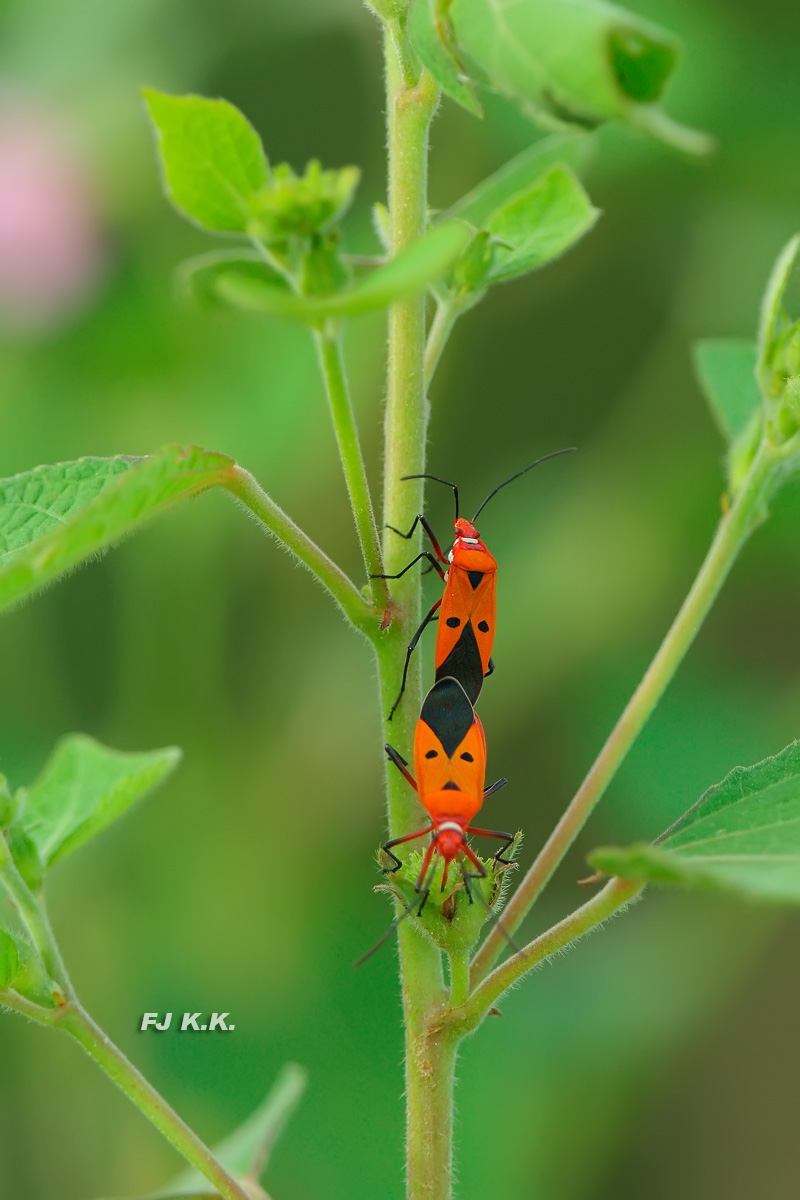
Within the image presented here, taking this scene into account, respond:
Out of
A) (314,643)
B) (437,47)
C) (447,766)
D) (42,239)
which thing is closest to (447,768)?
(447,766)

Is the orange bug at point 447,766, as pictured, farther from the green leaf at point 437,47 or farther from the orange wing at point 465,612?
the green leaf at point 437,47

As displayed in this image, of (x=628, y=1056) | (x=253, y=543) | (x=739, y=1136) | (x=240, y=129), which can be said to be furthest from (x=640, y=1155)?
(x=240, y=129)

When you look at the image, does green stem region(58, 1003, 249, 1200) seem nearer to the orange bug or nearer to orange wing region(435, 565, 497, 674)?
the orange bug

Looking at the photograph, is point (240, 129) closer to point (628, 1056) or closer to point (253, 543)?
point (253, 543)

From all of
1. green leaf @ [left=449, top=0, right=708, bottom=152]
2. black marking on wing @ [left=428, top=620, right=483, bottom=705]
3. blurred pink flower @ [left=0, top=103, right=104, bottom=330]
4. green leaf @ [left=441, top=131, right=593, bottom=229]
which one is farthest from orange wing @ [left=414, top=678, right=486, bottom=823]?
blurred pink flower @ [left=0, top=103, right=104, bottom=330]

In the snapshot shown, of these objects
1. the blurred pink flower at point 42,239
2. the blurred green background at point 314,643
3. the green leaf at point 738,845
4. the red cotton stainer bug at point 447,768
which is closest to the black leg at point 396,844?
the red cotton stainer bug at point 447,768

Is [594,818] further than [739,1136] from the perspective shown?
No

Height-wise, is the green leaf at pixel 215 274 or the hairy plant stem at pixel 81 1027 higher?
the green leaf at pixel 215 274
